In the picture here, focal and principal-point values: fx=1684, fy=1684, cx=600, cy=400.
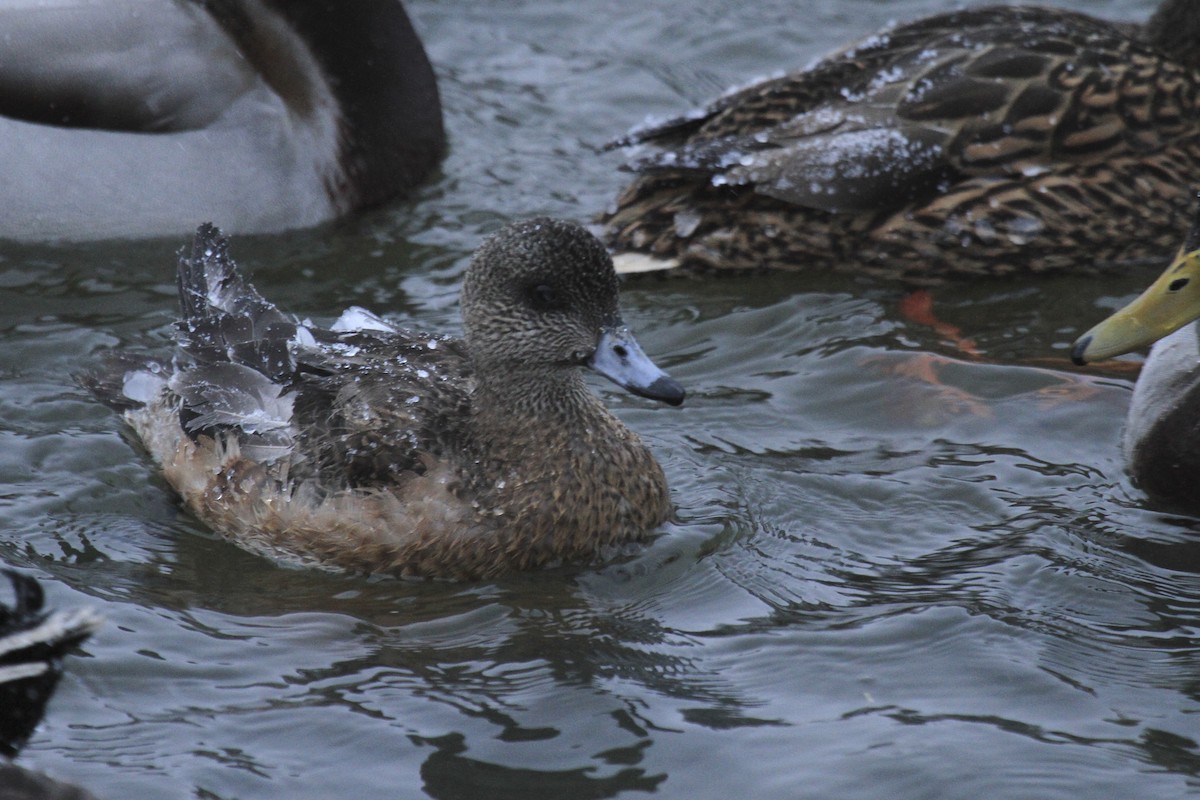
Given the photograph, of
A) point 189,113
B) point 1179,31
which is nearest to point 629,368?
point 189,113

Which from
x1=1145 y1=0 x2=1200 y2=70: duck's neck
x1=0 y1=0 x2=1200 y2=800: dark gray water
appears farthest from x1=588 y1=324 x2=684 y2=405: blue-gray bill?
x1=1145 y1=0 x2=1200 y2=70: duck's neck

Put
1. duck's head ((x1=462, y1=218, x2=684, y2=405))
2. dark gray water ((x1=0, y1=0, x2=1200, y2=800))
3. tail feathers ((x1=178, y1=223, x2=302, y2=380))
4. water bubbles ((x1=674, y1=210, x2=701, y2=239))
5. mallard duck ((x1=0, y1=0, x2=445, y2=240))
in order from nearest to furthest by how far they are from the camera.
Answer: dark gray water ((x1=0, y1=0, x2=1200, y2=800)), duck's head ((x1=462, y1=218, x2=684, y2=405)), tail feathers ((x1=178, y1=223, x2=302, y2=380)), mallard duck ((x1=0, y1=0, x2=445, y2=240)), water bubbles ((x1=674, y1=210, x2=701, y2=239))

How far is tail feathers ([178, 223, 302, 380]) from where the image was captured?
19.8 ft

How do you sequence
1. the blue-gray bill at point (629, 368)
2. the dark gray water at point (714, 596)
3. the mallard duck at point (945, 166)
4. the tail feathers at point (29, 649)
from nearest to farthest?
the tail feathers at point (29, 649) < the dark gray water at point (714, 596) < the blue-gray bill at point (629, 368) < the mallard duck at point (945, 166)


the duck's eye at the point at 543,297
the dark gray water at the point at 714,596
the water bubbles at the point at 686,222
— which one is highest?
the duck's eye at the point at 543,297

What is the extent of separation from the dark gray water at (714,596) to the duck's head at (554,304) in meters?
0.73

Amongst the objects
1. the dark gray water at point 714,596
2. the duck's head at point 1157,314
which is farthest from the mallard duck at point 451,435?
the duck's head at point 1157,314

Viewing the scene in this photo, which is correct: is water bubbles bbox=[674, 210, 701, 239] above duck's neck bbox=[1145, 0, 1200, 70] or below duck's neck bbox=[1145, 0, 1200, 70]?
below

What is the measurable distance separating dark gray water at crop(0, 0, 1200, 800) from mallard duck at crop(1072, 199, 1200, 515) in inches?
5.0

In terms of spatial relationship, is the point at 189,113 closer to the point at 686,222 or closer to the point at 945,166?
the point at 686,222

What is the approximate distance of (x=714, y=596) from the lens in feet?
18.2

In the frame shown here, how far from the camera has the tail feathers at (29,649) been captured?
385cm

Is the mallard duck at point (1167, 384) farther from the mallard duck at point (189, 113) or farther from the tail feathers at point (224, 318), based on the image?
the mallard duck at point (189, 113)

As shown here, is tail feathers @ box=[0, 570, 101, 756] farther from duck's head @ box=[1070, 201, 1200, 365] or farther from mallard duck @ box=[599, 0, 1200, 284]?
mallard duck @ box=[599, 0, 1200, 284]
